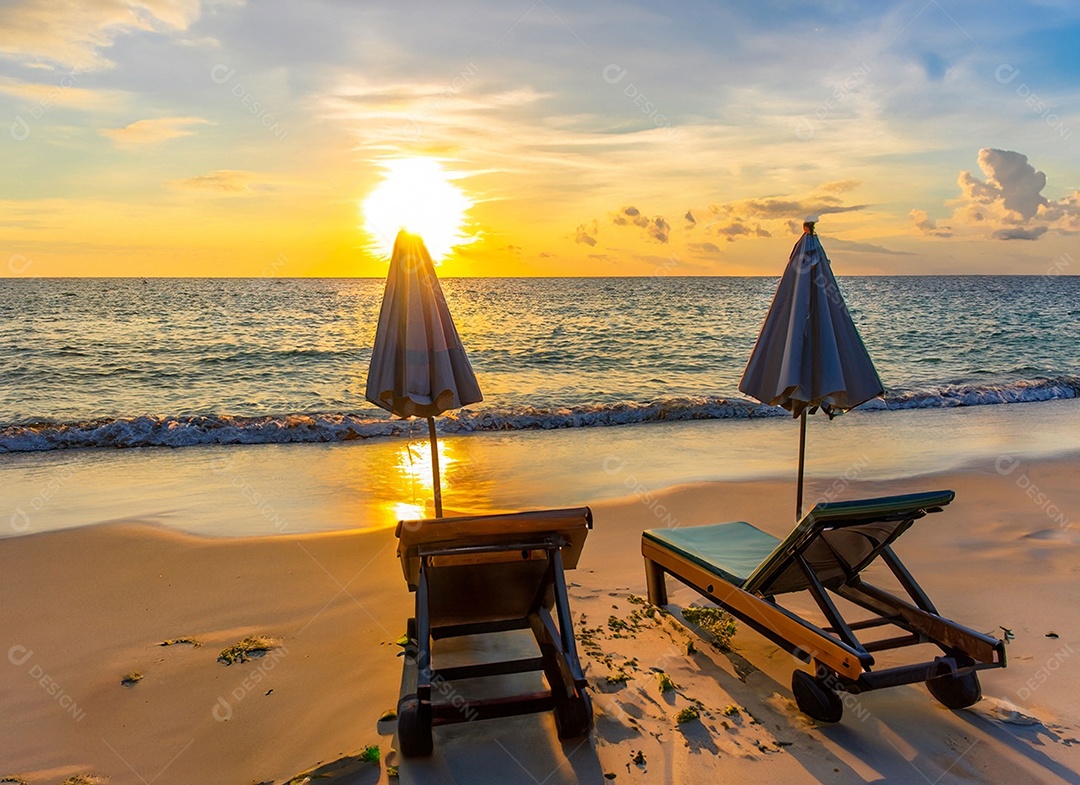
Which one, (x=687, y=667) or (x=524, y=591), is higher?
(x=524, y=591)

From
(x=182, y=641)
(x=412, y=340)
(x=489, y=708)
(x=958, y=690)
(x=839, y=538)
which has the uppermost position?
(x=412, y=340)

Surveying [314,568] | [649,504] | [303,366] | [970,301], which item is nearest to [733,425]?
[649,504]

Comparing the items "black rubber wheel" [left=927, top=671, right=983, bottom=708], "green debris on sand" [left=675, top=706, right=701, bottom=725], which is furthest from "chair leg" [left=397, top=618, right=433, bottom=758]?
"black rubber wheel" [left=927, top=671, right=983, bottom=708]

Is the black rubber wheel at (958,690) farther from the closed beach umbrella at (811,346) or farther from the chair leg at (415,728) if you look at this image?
the chair leg at (415,728)

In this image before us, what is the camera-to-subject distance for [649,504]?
27.5ft

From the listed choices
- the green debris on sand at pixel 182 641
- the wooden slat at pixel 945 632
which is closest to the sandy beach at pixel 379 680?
the green debris on sand at pixel 182 641

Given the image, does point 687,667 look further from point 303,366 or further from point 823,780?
point 303,366

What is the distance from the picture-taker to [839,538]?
14.1ft

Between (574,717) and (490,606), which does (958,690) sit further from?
(490,606)

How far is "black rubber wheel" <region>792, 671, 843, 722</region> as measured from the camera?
3832mm

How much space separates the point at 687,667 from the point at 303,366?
23.1 metres

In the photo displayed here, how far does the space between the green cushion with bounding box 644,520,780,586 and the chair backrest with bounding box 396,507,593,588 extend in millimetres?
1039

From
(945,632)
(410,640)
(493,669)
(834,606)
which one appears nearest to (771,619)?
(834,606)

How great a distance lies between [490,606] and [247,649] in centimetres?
178
